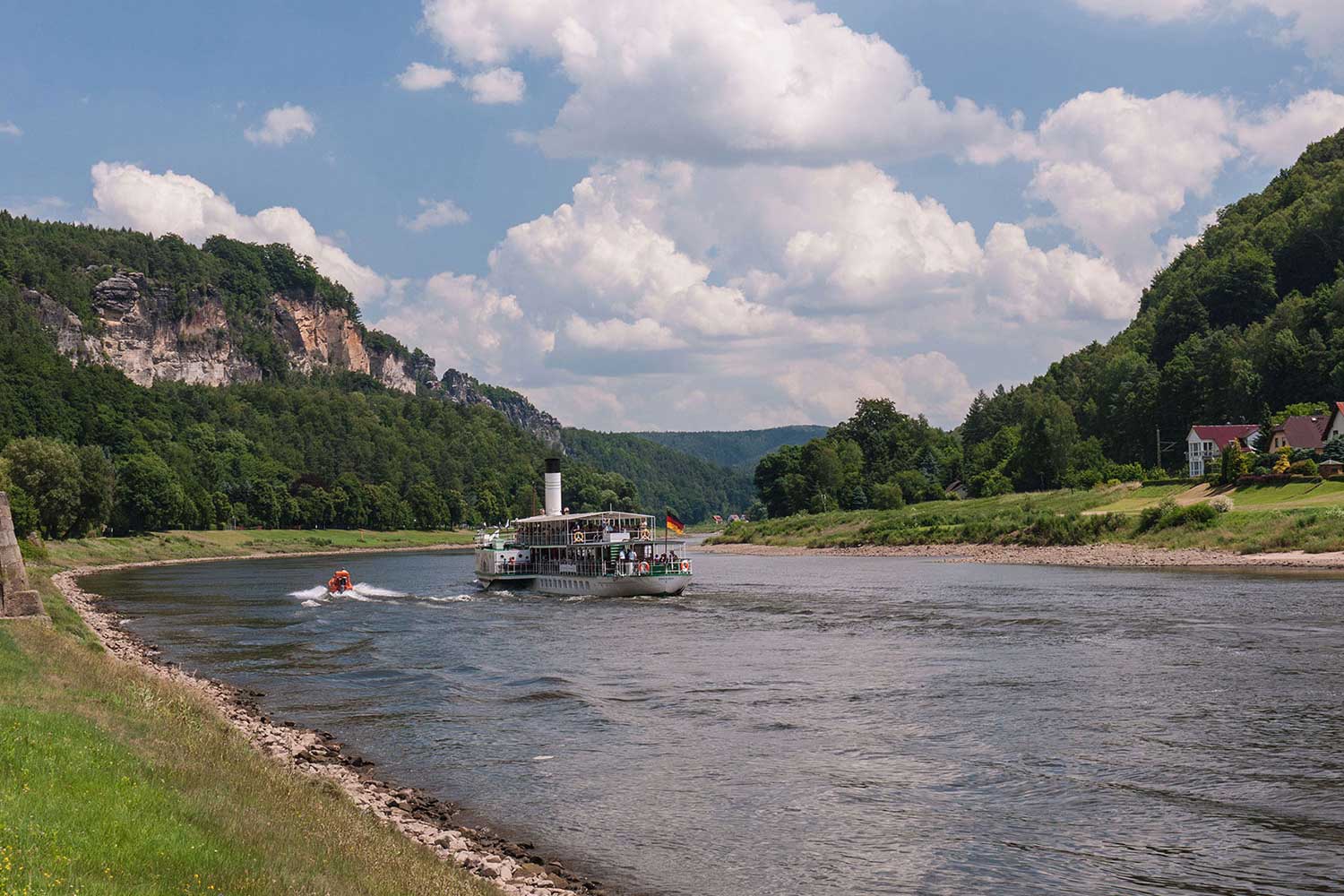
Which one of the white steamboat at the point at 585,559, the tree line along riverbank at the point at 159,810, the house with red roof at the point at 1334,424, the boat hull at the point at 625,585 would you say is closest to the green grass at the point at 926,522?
the house with red roof at the point at 1334,424

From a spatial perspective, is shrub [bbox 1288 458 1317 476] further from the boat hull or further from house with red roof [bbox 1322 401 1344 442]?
the boat hull

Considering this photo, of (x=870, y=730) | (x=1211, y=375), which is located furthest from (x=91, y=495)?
(x=1211, y=375)

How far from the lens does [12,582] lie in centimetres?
4356

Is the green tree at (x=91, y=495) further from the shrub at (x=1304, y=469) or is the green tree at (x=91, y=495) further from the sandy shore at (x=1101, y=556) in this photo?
the shrub at (x=1304, y=469)

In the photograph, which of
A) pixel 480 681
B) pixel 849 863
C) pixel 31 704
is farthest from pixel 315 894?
pixel 480 681

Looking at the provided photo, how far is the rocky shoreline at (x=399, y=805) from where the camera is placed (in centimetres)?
1936

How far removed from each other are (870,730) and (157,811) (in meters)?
19.7

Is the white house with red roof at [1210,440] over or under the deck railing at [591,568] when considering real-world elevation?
over

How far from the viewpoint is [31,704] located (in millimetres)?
22047

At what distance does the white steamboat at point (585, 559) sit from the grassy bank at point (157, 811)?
5164 cm

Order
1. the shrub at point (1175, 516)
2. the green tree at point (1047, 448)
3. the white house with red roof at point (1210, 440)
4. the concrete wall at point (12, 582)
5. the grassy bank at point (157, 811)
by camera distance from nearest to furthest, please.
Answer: the grassy bank at point (157, 811) → the concrete wall at point (12, 582) → the shrub at point (1175, 516) → the white house with red roof at point (1210, 440) → the green tree at point (1047, 448)

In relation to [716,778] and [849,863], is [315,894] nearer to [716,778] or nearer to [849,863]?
[849,863]

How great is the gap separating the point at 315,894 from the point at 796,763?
15.7m

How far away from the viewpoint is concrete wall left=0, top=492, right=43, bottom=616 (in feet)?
131
